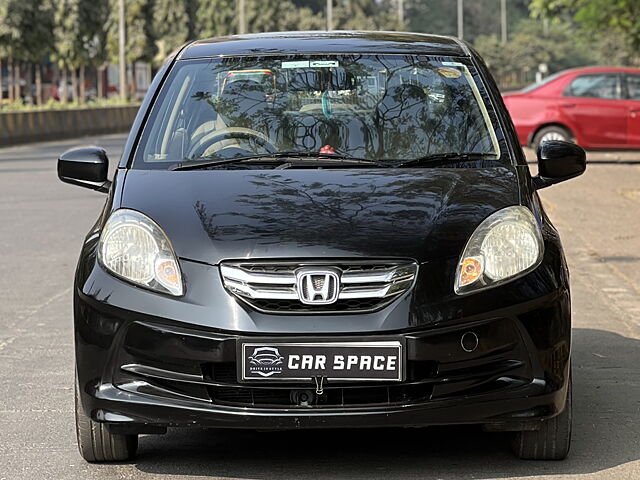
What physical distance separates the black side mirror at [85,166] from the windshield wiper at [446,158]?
3.77 ft

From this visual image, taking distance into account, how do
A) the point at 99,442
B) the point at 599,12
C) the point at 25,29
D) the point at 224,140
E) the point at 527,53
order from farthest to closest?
the point at 527,53, the point at 25,29, the point at 599,12, the point at 224,140, the point at 99,442

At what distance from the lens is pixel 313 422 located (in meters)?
4.62

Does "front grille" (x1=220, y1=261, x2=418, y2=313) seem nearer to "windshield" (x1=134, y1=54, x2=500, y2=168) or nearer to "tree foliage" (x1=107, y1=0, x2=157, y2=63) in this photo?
"windshield" (x1=134, y1=54, x2=500, y2=168)

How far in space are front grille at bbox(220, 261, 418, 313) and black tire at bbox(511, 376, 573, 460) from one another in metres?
0.75

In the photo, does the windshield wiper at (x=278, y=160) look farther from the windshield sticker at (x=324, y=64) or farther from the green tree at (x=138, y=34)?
the green tree at (x=138, y=34)

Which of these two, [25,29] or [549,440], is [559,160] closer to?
[549,440]

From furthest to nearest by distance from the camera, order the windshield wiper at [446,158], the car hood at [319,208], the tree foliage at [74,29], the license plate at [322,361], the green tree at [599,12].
Answer: the tree foliage at [74,29] → the green tree at [599,12] → the windshield wiper at [446,158] → the car hood at [319,208] → the license plate at [322,361]

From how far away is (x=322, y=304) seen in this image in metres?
4.56

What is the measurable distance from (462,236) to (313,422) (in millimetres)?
779

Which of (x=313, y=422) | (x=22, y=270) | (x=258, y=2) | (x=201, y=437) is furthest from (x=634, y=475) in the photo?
(x=258, y=2)

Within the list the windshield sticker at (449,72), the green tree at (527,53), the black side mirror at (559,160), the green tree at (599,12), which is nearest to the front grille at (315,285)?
the black side mirror at (559,160)

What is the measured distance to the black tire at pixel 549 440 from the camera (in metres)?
4.95

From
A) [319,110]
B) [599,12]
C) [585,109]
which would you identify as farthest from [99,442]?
[599,12]

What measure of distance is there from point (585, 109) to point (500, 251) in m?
19.3
